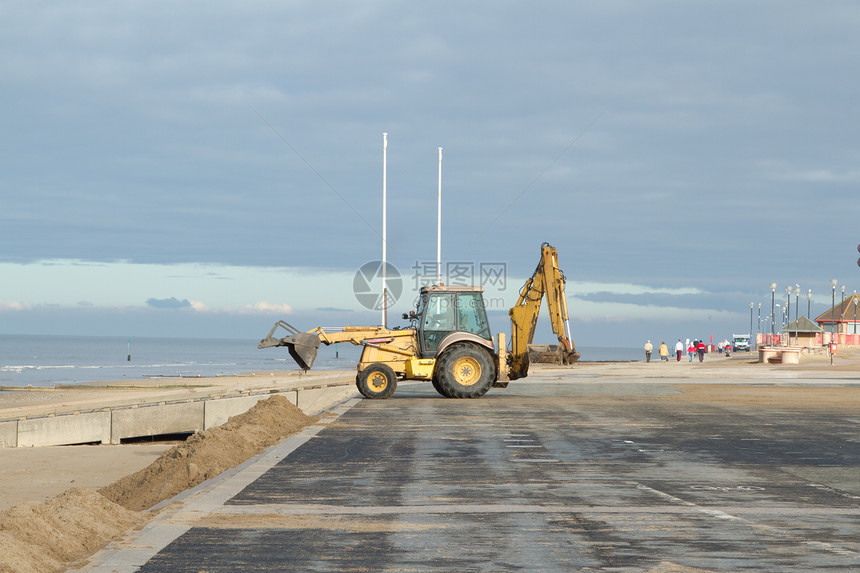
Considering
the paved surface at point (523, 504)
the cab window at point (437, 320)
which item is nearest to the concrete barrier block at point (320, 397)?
the cab window at point (437, 320)

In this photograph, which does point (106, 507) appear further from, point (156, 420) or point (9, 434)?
point (156, 420)

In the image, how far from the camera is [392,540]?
7.35 metres

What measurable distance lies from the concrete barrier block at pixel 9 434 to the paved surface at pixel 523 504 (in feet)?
28.0

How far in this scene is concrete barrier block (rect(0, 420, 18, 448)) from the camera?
2072 cm

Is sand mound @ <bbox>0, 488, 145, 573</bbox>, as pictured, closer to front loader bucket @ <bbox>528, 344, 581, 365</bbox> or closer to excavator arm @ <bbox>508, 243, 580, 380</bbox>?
excavator arm @ <bbox>508, 243, 580, 380</bbox>

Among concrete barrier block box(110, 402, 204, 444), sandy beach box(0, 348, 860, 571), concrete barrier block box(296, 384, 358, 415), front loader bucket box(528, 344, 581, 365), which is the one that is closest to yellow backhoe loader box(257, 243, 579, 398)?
concrete barrier block box(296, 384, 358, 415)

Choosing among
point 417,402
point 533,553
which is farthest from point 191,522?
point 417,402

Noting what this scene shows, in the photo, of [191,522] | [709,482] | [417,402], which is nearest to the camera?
[191,522]

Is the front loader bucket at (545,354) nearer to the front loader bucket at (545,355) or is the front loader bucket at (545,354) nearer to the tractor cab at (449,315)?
the front loader bucket at (545,355)

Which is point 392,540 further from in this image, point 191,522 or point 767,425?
point 767,425

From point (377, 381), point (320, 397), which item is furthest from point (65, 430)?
point (377, 381)

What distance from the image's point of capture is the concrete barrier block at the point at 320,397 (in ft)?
83.5

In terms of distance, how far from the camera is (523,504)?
9.03 metres

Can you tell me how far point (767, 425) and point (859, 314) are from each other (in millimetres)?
121201
